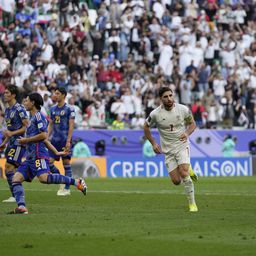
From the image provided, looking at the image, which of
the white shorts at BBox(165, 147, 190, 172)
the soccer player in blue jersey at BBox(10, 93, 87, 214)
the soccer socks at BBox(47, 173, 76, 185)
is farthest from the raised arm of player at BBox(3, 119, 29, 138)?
the white shorts at BBox(165, 147, 190, 172)

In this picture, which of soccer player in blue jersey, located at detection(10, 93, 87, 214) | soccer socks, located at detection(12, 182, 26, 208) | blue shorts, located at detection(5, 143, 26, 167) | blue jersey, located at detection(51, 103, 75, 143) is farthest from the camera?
blue jersey, located at detection(51, 103, 75, 143)

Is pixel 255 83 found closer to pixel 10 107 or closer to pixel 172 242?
pixel 10 107

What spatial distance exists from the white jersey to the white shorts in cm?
6

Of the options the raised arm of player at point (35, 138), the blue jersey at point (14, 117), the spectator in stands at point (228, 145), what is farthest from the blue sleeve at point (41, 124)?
the spectator in stands at point (228, 145)

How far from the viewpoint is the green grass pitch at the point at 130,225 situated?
1248 centimetres

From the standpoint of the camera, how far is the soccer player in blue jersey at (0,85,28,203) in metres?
19.5

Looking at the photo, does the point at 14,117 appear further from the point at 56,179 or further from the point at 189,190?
the point at 189,190

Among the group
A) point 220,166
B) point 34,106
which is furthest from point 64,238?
point 220,166

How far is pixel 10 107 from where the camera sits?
782 inches

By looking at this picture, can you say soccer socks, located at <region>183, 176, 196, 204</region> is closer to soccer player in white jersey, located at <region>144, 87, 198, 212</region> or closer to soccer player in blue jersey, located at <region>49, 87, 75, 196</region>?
soccer player in white jersey, located at <region>144, 87, 198, 212</region>

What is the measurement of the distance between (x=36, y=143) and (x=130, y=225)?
3128 mm

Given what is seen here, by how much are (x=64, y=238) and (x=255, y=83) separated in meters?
27.9

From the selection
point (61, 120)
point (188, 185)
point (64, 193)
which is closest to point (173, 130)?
point (188, 185)

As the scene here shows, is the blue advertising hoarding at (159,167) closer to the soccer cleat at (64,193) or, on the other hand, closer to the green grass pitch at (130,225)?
the green grass pitch at (130,225)
